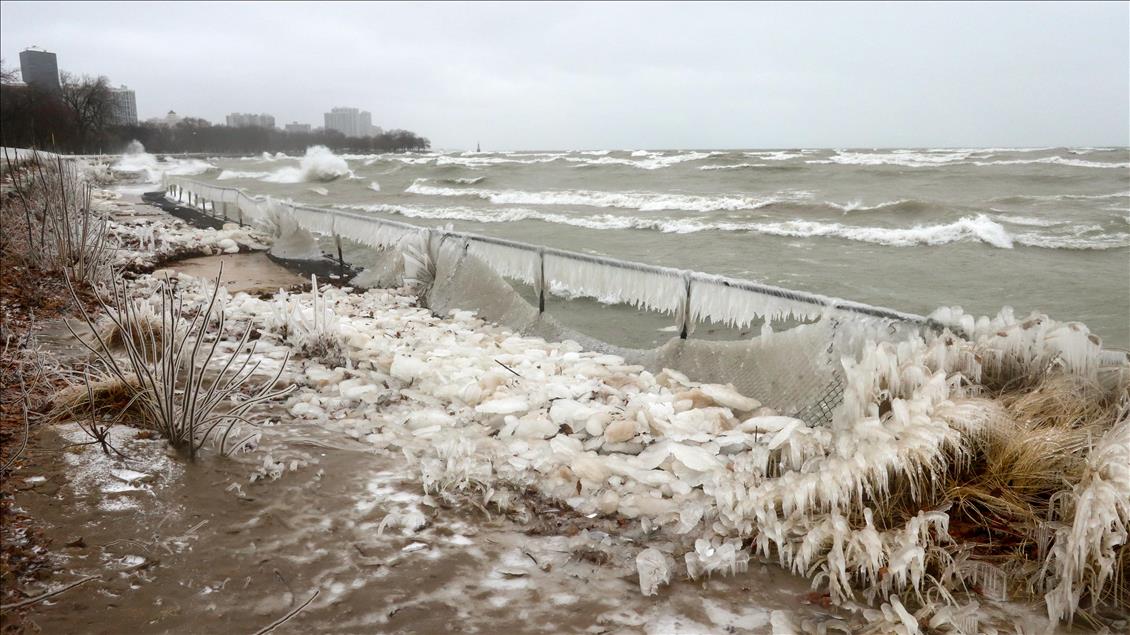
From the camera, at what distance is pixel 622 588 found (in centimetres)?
217

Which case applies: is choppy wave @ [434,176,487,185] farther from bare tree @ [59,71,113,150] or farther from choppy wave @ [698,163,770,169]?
bare tree @ [59,71,113,150]

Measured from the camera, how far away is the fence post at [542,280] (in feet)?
18.3

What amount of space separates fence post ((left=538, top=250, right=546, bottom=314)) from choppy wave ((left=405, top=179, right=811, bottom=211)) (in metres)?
11.8

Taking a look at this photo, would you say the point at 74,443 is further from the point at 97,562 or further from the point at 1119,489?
the point at 1119,489

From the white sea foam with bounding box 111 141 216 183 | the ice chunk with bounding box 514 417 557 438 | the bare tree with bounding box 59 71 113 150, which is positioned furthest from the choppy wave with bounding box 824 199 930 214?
the bare tree with bounding box 59 71 113 150

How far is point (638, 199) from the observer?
18.6m

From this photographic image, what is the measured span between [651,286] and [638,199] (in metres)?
14.2

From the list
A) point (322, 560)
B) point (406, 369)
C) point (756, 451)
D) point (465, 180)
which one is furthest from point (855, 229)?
point (465, 180)

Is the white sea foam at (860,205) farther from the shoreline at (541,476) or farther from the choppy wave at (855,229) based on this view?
the shoreline at (541,476)

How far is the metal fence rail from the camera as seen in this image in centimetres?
379

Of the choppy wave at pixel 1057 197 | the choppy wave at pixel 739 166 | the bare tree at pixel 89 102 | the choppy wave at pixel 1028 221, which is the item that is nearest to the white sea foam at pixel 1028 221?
the choppy wave at pixel 1028 221

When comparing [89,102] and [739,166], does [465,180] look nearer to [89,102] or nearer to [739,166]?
[739,166]

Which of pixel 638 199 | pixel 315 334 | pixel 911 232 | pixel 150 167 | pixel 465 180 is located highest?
pixel 150 167

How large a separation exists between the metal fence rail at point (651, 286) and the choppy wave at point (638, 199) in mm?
11011
